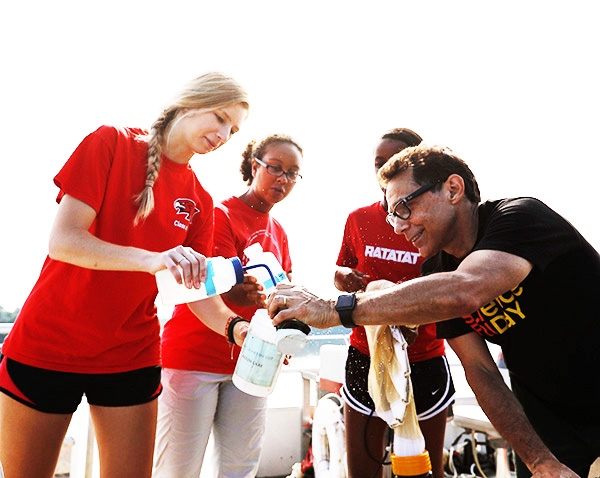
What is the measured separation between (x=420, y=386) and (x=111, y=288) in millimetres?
1467

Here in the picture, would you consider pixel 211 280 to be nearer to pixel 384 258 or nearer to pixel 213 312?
pixel 213 312

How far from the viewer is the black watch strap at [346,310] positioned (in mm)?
1667

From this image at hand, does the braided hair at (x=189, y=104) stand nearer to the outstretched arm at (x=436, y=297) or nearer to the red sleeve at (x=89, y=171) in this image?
the red sleeve at (x=89, y=171)

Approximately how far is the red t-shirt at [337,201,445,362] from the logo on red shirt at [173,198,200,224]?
93 cm

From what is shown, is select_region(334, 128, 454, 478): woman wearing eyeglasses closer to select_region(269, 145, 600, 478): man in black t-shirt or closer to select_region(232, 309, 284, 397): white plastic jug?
select_region(269, 145, 600, 478): man in black t-shirt

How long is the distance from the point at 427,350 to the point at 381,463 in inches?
22.8

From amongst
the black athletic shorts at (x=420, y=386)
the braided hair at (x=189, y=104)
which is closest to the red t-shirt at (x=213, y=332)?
the black athletic shorts at (x=420, y=386)

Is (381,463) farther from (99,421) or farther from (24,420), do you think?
(24,420)

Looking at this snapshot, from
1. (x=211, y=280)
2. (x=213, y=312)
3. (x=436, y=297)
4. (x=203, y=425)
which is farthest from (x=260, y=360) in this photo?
(x=203, y=425)

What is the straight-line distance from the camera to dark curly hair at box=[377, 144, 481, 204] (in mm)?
1964

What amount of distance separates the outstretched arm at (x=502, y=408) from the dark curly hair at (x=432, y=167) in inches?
24.2

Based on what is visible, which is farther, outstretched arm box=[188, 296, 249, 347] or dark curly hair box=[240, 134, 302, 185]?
dark curly hair box=[240, 134, 302, 185]

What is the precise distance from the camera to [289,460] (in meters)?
4.91

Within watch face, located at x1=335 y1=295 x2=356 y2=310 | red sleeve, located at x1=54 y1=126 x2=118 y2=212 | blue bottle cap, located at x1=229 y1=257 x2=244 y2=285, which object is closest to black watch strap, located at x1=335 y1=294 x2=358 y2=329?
watch face, located at x1=335 y1=295 x2=356 y2=310
